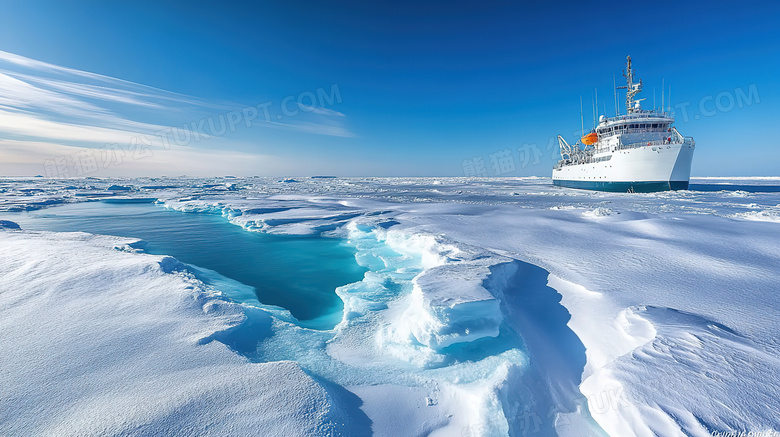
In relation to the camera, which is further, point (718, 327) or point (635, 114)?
point (635, 114)

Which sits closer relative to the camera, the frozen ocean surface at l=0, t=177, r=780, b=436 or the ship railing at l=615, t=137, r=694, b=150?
the frozen ocean surface at l=0, t=177, r=780, b=436

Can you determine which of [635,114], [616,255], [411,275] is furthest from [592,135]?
[411,275]

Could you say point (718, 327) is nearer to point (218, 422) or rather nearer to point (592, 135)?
point (218, 422)

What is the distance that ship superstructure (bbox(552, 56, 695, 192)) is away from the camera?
26391 mm

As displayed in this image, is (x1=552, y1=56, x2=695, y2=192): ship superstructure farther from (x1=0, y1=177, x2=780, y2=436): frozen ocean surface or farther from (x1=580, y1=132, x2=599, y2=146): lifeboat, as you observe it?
(x1=0, y1=177, x2=780, y2=436): frozen ocean surface

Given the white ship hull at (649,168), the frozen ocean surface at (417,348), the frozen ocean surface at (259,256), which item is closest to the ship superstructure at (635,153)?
the white ship hull at (649,168)

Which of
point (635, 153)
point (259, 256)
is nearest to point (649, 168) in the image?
point (635, 153)

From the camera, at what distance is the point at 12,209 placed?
18984mm

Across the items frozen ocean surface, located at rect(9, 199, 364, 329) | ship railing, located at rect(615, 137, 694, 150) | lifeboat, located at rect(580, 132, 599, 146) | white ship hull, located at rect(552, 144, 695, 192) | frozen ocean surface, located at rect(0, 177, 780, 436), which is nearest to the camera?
frozen ocean surface, located at rect(0, 177, 780, 436)

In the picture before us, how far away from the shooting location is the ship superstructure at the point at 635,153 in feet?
86.6

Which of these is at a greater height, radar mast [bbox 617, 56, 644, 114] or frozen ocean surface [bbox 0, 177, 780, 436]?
radar mast [bbox 617, 56, 644, 114]

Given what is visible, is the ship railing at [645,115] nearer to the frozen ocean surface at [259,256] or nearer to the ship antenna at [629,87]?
the ship antenna at [629,87]

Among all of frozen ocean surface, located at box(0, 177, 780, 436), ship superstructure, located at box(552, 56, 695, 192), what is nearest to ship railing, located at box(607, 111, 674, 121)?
ship superstructure, located at box(552, 56, 695, 192)

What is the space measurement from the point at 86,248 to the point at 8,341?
4.81 meters
